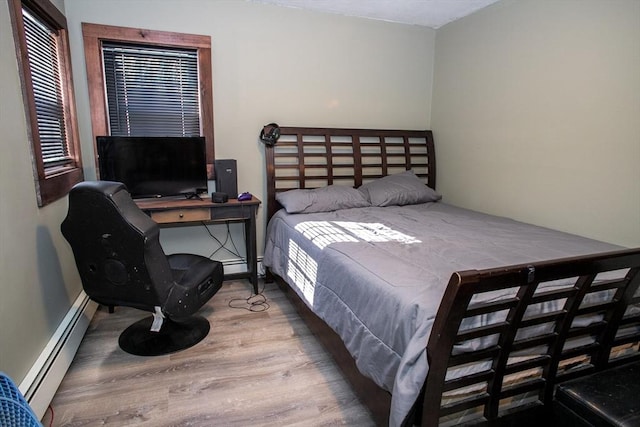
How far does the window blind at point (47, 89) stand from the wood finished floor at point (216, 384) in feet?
4.11

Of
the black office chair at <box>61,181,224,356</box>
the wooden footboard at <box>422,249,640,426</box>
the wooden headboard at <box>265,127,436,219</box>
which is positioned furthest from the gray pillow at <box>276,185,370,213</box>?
the wooden footboard at <box>422,249,640,426</box>

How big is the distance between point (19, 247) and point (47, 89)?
3.91 feet

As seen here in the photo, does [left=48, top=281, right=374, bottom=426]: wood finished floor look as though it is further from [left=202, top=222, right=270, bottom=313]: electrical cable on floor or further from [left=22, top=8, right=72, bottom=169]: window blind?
[left=22, top=8, right=72, bottom=169]: window blind

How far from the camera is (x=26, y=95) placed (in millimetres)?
1851

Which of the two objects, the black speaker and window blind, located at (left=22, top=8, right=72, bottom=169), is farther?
the black speaker

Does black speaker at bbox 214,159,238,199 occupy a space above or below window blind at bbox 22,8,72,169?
below

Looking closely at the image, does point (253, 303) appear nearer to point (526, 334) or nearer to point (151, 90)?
point (151, 90)

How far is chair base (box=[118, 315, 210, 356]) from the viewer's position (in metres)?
2.23

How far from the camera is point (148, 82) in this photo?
2926mm

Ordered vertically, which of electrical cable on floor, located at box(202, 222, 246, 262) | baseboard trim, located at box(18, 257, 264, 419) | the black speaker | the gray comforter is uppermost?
the black speaker

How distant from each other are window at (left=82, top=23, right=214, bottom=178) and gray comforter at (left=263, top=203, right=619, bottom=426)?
1.18m

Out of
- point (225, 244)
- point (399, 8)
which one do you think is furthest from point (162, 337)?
point (399, 8)

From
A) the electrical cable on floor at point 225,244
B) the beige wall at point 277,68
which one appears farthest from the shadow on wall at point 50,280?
the electrical cable on floor at point 225,244

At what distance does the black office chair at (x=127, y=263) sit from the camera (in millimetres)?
1763
